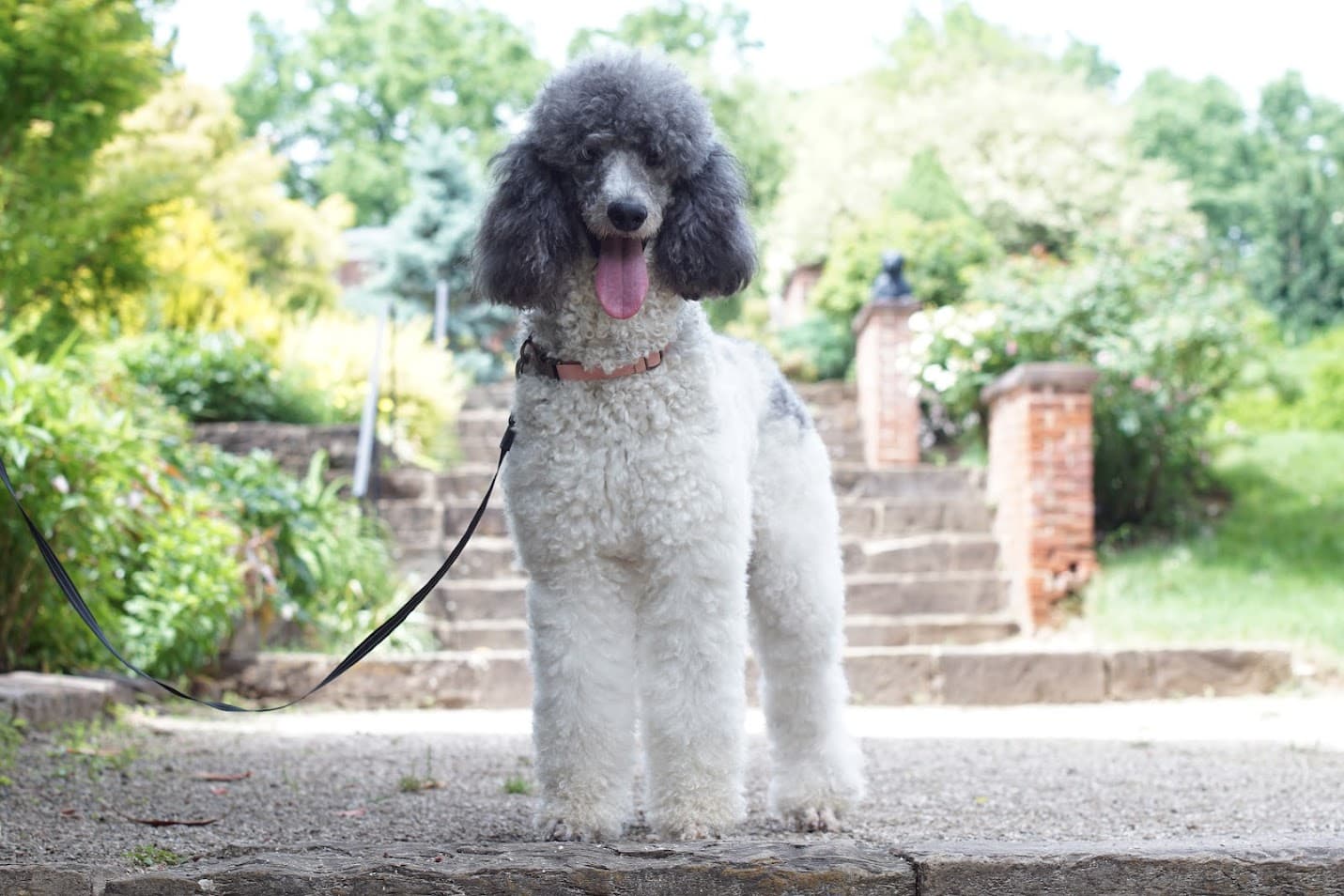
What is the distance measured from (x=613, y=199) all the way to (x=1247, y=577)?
629 centimetres

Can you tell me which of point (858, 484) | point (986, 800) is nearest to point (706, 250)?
point (986, 800)

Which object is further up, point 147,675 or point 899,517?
point 899,517

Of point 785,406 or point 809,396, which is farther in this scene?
point 809,396

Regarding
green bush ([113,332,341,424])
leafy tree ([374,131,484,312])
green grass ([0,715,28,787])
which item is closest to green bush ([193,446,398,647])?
green bush ([113,332,341,424])

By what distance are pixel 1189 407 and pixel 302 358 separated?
6553mm

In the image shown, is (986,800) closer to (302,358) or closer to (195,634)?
(195,634)

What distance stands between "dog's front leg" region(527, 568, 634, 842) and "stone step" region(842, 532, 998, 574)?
5520 mm

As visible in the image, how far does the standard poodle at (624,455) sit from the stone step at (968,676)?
145 inches

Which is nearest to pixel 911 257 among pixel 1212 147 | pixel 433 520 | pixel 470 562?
pixel 433 520

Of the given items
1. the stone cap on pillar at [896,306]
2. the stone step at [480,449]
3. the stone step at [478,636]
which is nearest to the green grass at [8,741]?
the stone step at [478,636]

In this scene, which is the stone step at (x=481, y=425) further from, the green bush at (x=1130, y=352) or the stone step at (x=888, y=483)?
the green bush at (x=1130, y=352)

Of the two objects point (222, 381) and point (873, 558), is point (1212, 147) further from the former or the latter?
point (222, 381)

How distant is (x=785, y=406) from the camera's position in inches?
138

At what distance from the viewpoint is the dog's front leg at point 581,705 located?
294 centimetres
